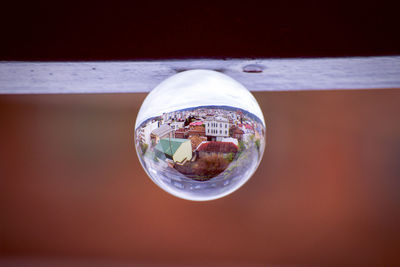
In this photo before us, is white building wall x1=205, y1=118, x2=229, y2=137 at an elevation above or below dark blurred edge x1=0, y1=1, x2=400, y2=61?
below

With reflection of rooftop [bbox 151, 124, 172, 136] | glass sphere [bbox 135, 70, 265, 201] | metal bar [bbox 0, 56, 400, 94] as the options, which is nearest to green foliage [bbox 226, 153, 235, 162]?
glass sphere [bbox 135, 70, 265, 201]

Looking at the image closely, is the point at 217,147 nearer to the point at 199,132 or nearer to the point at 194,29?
the point at 199,132

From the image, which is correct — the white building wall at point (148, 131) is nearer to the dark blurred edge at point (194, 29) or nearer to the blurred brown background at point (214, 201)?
the dark blurred edge at point (194, 29)

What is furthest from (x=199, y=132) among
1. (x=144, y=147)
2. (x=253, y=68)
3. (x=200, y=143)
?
(x=253, y=68)

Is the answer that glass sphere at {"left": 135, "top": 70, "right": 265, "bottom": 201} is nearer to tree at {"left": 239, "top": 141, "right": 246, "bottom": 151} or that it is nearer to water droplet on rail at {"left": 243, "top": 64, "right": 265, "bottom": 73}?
tree at {"left": 239, "top": 141, "right": 246, "bottom": 151}

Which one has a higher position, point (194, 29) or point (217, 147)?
point (194, 29)

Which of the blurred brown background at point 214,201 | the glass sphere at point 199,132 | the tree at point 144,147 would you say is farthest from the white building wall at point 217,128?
the blurred brown background at point 214,201

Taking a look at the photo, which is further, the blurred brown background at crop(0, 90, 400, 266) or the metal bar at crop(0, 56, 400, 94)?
the blurred brown background at crop(0, 90, 400, 266)
